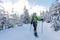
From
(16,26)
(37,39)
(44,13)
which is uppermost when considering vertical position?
(44,13)

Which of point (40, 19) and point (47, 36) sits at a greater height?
point (40, 19)

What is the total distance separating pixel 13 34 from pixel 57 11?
967 millimetres

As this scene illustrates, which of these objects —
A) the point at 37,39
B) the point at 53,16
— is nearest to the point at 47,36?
the point at 37,39

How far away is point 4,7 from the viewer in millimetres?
3350

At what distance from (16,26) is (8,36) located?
0.82 ft

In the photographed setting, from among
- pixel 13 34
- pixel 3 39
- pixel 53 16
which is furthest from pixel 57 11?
pixel 3 39

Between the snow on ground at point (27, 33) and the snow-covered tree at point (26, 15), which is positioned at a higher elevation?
the snow-covered tree at point (26, 15)

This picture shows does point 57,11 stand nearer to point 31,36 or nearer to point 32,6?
point 32,6

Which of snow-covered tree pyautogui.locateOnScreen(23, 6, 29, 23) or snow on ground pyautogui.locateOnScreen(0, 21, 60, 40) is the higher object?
snow-covered tree pyautogui.locateOnScreen(23, 6, 29, 23)

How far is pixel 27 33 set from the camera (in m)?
3.28

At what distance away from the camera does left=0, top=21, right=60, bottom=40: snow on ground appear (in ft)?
10.6

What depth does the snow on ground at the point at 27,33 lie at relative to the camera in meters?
A: 3.24

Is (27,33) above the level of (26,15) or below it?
below

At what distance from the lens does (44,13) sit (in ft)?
10.8
